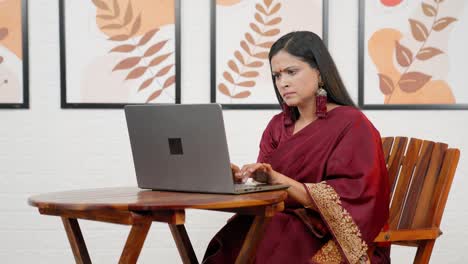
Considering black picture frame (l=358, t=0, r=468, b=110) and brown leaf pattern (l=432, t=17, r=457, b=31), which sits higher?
brown leaf pattern (l=432, t=17, r=457, b=31)

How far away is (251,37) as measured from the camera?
3357 millimetres

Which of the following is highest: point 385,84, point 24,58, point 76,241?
point 24,58

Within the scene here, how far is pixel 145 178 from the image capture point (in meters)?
2.09

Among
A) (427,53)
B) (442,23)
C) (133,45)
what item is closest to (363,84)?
(427,53)

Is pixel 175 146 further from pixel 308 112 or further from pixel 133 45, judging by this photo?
pixel 133 45

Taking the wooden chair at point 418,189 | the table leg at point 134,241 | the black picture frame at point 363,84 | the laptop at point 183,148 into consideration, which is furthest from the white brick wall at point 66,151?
the table leg at point 134,241

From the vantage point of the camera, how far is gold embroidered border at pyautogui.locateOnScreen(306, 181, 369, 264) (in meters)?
2.11

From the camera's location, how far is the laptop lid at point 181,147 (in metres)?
1.84

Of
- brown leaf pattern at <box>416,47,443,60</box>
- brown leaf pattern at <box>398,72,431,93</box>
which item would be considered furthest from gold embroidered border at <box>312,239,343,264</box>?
brown leaf pattern at <box>416,47,443,60</box>

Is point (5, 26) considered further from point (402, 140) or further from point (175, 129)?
point (402, 140)

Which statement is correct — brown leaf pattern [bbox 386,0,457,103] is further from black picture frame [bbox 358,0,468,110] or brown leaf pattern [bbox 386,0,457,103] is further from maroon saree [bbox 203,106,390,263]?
maroon saree [bbox 203,106,390,263]

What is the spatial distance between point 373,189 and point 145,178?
0.75m

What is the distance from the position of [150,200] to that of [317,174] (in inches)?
27.7

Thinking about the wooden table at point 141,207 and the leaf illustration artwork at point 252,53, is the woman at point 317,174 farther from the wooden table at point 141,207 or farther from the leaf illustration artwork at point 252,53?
the leaf illustration artwork at point 252,53
